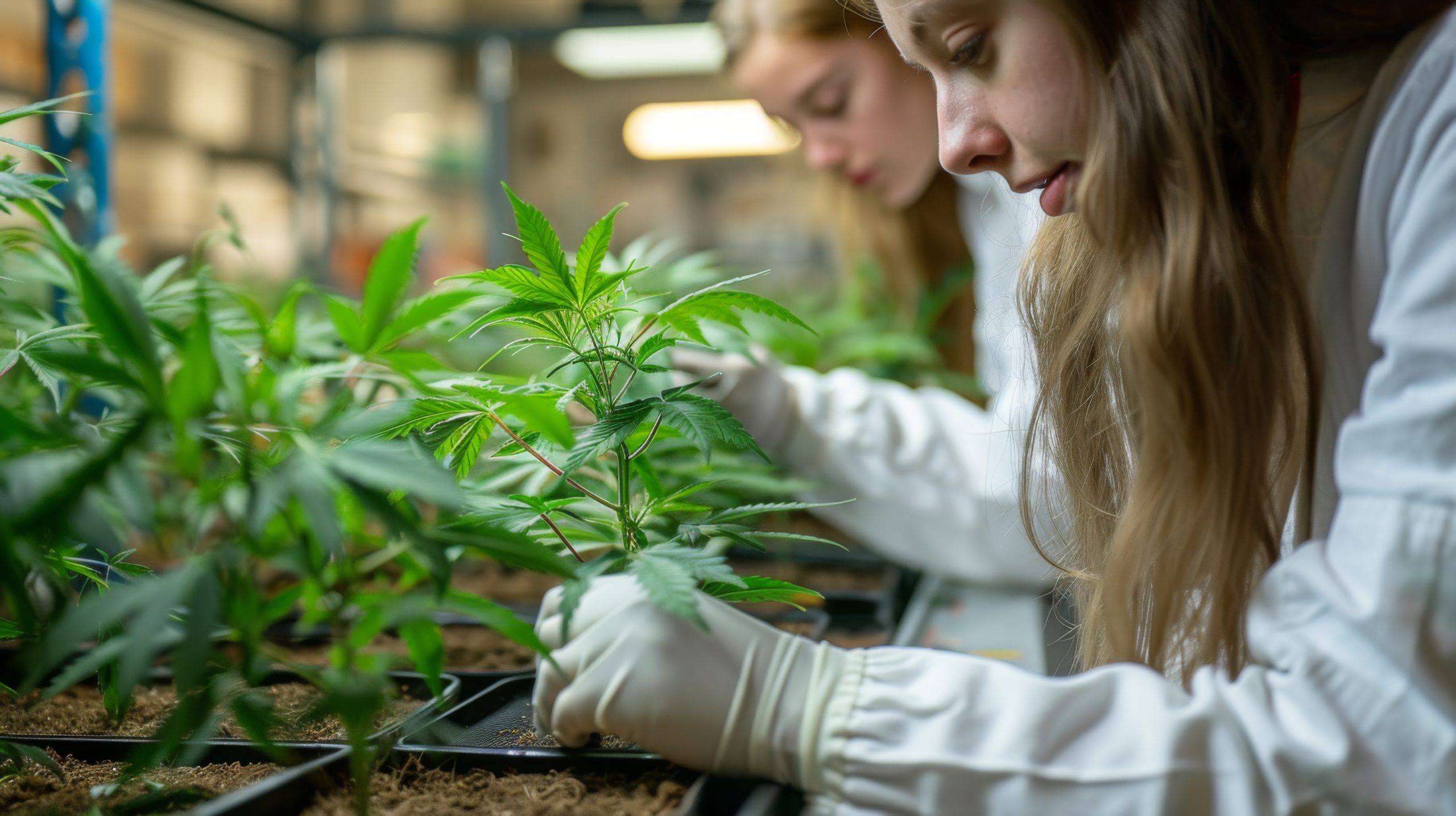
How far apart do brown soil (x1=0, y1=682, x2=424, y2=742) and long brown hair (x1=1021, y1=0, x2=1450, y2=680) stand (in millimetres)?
523

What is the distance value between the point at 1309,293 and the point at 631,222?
5047 mm

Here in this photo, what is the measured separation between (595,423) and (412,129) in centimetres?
465

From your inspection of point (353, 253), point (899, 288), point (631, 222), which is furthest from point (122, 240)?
point (631, 222)

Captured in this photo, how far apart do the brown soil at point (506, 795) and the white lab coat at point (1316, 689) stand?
0.33 ft

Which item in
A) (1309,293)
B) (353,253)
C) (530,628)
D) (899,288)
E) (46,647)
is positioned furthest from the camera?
(353,253)

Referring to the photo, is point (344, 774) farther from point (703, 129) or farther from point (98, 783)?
point (703, 129)

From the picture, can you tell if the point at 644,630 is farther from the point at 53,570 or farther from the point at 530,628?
the point at 53,570

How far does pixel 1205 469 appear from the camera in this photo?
0.60 meters

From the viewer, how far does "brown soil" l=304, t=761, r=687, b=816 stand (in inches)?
21.7

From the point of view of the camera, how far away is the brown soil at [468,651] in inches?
36.9

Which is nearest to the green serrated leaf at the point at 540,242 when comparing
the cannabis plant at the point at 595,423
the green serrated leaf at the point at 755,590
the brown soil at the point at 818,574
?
the cannabis plant at the point at 595,423

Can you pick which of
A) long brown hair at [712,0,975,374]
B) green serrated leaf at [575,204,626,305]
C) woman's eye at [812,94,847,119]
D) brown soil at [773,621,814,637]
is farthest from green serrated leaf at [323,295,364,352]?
long brown hair at [712,0,975,374]

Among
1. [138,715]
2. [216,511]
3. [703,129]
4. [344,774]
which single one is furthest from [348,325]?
[703,129]

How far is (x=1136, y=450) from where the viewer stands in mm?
672
